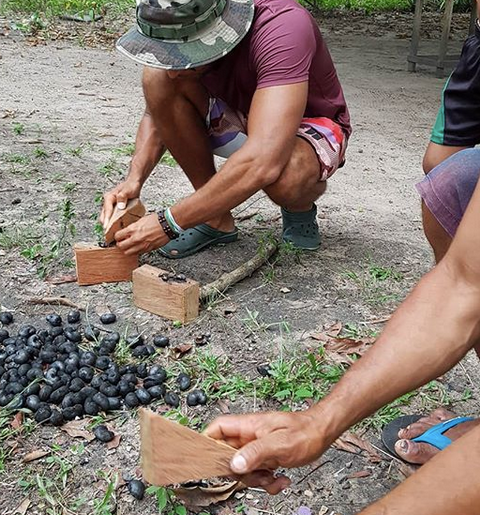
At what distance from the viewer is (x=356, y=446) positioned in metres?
2.42

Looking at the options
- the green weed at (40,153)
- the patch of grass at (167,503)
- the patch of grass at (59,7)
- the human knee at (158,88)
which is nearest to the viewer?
the patch of grass at (167,503)

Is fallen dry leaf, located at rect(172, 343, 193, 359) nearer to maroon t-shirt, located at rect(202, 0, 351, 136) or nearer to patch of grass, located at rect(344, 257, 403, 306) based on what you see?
patch of grass, located at rect(344, 257, 403, 306)

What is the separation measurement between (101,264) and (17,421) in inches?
41.3

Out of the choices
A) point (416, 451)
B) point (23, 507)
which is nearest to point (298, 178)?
point (416, 451)

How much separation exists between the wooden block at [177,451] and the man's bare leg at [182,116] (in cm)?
188

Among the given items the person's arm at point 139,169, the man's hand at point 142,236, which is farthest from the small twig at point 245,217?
the man's hand at point 142,236

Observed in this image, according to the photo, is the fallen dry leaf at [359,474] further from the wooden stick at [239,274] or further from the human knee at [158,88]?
the human knee at [158,88]

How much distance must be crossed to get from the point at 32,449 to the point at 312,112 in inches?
80.6

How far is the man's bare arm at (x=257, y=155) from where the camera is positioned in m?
3.00

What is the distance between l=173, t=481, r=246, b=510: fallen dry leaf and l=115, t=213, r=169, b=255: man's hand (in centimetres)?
131

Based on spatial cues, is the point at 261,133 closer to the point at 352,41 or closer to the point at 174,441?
the point at 174,441

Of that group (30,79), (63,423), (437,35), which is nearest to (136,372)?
(63,423)

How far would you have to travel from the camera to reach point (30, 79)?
7848mm

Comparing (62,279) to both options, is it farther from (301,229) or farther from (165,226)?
(301,229)
